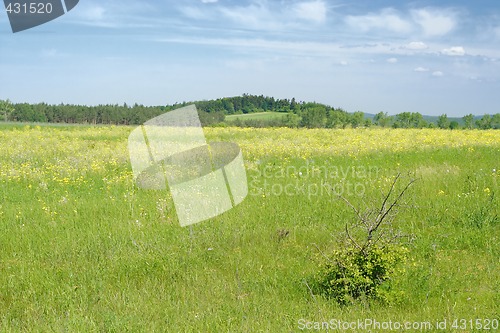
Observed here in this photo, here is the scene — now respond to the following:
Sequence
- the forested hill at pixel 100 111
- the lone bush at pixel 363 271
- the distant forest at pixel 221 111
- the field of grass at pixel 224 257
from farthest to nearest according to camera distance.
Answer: the forested hill at pixel 100 111 < the distant forest at pixel 221 111 < the lone bush at pixel 363 271 < the field of grass at pixel 224 257

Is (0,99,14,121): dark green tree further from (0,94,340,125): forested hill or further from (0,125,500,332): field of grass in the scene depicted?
(0,125,500,332): field of grass

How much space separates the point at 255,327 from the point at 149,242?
3000mm

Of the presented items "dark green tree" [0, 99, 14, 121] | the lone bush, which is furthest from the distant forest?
the lone bush

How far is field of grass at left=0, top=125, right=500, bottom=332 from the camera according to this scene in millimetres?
4133

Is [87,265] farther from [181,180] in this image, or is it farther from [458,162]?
[458,162]

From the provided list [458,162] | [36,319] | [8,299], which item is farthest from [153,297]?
[458,162]

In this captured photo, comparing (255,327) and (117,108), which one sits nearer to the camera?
(255,327)

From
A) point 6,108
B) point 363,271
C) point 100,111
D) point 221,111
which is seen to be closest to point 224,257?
point 363,271

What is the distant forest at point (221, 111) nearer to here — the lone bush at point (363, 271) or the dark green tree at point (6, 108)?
the dark green tree at point (6, 108)

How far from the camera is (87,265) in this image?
5551 millimetres

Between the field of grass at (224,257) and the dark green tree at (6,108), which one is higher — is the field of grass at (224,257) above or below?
below

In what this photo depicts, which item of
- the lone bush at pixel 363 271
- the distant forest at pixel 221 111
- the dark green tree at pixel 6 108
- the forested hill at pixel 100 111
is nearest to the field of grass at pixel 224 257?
the lone bush at pixel 363 271

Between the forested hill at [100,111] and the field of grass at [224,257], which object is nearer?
the field of grass at [224,257]

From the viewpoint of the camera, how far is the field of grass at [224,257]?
4.13 metres
